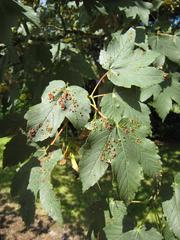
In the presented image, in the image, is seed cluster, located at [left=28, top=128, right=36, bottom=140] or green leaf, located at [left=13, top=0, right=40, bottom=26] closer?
seed cluster, located at [left=28, top=128, right=36, bottom=140]

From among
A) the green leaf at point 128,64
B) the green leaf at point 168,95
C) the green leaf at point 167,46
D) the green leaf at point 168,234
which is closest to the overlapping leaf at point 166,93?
the green leaf at point 168,95

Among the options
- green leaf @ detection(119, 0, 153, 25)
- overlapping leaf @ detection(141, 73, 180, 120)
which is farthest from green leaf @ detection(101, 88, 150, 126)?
green leaf @ detection(119, 0, 153, 25)

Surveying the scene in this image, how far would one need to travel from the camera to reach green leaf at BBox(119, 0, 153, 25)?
2.13 m

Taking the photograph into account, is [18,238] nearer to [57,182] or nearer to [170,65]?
[57,182]

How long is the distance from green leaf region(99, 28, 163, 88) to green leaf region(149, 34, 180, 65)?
0.66 m

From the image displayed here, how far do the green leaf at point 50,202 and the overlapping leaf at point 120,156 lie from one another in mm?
171

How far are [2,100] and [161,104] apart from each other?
94 cm

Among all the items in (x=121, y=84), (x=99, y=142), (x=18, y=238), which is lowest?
(x=18, y=238)

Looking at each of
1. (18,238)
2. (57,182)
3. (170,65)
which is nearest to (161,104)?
(170,65)

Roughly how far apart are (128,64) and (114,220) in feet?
2.30

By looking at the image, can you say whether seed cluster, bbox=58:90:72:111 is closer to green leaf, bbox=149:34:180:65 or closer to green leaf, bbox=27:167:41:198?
green leaf, bbox=27:167:41:198

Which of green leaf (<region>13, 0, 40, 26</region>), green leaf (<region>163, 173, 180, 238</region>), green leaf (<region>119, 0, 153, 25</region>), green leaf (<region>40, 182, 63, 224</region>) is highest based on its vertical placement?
green leaf (<region>13, 0, 40, 26</region>)

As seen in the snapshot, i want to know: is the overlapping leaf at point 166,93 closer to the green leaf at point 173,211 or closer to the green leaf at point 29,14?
the green leaf at point 173,211

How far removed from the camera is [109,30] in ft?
8.37
